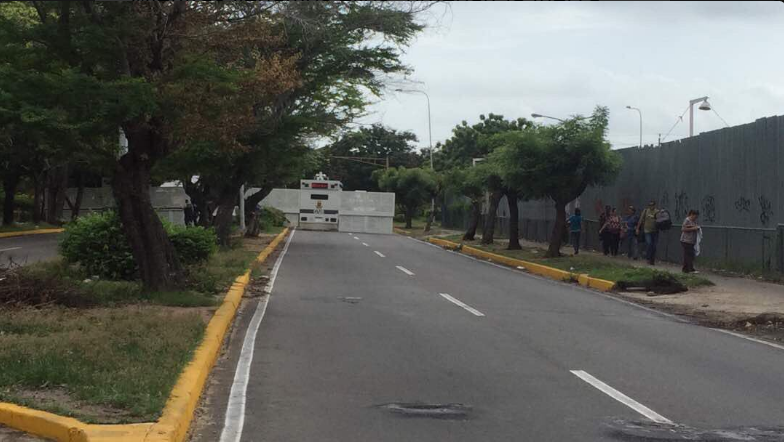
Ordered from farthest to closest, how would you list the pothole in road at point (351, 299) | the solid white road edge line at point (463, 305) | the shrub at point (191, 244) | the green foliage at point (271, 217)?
the green foliage at point (271, 217), the shrub at point (191, 244), the pothole in road at point (351, 299), the solid white road edge line at point (463, 305)

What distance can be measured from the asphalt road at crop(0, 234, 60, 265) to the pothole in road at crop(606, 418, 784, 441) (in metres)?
16.4

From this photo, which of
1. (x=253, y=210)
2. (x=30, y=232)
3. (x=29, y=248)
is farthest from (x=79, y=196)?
(x=29, y=248)

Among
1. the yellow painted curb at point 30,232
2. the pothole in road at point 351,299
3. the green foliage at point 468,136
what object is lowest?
the pothole in road at point 351,299

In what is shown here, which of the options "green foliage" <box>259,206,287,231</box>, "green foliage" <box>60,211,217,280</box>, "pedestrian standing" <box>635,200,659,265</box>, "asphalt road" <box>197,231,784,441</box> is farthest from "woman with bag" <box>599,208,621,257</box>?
"green foliage" <box>259,206,287,231</box>

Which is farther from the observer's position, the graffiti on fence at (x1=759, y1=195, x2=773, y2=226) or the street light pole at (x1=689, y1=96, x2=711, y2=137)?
the street light pole at (x1=689, y1=96, x2=711, y2=137)

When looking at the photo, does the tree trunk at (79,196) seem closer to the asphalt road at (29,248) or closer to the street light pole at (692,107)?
the asphalt road at (29,248)

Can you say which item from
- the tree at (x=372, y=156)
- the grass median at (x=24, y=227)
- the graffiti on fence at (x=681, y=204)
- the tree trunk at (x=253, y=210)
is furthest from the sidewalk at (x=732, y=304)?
the tree at (x=372, y=156)

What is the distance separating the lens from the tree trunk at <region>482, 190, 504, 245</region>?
3391 cm

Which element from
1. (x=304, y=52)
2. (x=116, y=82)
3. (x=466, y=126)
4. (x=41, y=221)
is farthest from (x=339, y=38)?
(x=466, y=126)

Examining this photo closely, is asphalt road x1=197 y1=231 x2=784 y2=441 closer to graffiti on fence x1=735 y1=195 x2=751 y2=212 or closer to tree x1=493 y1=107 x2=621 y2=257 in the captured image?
graffiti on fence x1=735 y1=195 x2=751 y2=212

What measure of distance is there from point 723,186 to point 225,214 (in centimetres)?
1523

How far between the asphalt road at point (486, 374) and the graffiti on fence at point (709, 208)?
8015mm

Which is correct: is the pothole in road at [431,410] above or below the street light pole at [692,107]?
below

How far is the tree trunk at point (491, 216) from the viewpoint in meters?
33.9
